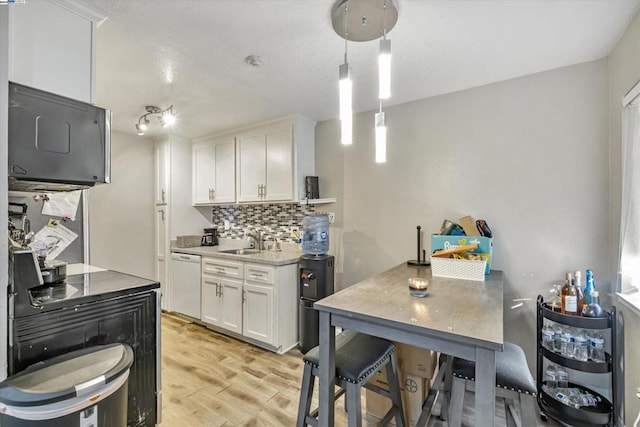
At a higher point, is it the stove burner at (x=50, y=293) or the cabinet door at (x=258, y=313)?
the stove burner at (x=50, y=293)

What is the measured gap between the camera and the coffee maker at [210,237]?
156 inches

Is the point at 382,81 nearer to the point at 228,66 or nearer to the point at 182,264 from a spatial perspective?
the point at 228,66

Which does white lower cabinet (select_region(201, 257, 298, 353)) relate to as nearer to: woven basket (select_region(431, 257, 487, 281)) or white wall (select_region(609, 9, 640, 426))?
woven basket (select_region(431, 257, 487, 281))

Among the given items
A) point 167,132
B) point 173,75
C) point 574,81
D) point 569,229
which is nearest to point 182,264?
point 167,132

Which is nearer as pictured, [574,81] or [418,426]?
[418,426]

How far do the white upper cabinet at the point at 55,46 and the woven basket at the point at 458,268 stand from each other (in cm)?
231

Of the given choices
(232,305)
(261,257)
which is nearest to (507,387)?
(261,257)

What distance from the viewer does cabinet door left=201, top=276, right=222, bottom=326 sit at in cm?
316

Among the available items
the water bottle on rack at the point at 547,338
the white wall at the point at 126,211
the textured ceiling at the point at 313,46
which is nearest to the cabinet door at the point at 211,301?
the white wall at the point at 126,211

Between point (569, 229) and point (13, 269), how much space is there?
3.18m

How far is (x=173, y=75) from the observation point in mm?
2180

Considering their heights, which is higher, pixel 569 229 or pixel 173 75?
pixel 173 75

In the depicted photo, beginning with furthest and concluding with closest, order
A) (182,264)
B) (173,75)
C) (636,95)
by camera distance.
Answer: (182,264) → (173,75) → (636,95)

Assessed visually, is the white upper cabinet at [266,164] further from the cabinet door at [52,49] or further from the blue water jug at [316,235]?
the cabinet door at [52,49]
